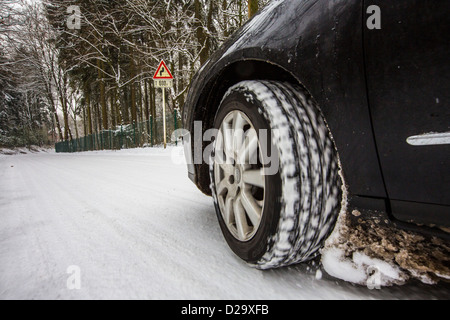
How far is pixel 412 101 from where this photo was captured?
0.63m

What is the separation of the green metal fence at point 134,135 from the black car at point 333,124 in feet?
30.7

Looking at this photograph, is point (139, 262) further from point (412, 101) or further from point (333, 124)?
point (412, 101)

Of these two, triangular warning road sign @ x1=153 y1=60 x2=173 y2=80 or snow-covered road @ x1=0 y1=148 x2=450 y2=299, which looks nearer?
snow-covered road @ x1=0 y1=148 x2=450 y2=299

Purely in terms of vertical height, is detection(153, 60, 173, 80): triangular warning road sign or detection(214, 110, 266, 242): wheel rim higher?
detection(153, 60, 173, 80): triangular warning road sign

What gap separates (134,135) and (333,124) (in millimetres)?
14231

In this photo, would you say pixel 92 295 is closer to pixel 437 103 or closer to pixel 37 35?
pixel 437 103

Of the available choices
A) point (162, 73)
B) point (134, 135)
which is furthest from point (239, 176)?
point (134, 135)

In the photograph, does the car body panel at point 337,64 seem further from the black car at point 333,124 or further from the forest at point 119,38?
the forest at point 119,38

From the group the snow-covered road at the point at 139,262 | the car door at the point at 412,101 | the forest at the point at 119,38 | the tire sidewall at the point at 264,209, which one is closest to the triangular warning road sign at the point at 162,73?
the forest at the point at 119,38

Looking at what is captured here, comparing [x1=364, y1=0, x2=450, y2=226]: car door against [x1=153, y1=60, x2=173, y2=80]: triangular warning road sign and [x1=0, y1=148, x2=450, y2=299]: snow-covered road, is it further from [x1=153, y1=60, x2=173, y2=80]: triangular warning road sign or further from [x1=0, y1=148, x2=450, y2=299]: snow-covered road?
[x1=153, y1=60, x2=173, y2=80]: triangular warning road sign

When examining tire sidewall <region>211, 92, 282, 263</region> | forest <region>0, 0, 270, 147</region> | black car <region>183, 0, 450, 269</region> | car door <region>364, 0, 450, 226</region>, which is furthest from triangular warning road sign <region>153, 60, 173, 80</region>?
car door <region>364, 0, 450, 226</region>

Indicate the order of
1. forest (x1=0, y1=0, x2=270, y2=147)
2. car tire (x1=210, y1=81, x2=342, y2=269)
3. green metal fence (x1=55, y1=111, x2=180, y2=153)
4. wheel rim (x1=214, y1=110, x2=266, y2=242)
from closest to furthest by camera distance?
car tire (x1=210, y1=81, x2=342, y2=269) < wheel rim (x1=214, y1=110, x2=266, y2=242) < forest (x1=0, y1=0, x2=270, y2=147) < green metal fence (x1=55, y1=111, x2=180, y2=153)

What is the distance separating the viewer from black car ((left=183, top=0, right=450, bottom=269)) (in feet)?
2.01

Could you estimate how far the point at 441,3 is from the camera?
22.2 inches
